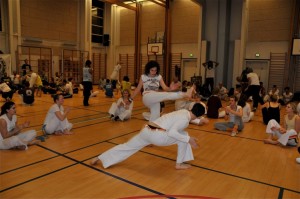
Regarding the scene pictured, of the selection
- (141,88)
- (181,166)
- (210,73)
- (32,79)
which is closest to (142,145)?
(181,166)

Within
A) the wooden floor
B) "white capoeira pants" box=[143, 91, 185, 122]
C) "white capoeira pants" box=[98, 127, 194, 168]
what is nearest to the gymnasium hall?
the wooden floor

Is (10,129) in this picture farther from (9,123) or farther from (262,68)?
(262,68)

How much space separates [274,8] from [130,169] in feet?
44.5

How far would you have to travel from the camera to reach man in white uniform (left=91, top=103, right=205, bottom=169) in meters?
3.40

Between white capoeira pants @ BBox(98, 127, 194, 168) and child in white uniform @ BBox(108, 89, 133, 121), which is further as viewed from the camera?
child in white uniform @ BBox(108, 89, 133, 121)

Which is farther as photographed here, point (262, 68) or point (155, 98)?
point (262, 68)

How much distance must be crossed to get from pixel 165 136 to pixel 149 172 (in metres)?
0.63

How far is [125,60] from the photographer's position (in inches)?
789

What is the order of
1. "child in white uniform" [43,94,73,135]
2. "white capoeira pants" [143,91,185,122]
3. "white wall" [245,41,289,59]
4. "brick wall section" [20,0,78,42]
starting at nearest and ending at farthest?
"white capoeira pants" [143,91,185,122] < "child in white uniform" [43,94,73,135] < "white wall" [245,41,289,59] < "brick wall section" [20,0,78,42]

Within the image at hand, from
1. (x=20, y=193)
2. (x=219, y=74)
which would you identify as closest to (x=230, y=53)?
(x=219, y=74)

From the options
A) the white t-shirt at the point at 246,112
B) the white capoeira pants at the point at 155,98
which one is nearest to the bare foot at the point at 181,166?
the white capoeira pants at the point at 155,98

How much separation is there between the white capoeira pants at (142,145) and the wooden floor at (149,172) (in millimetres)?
180

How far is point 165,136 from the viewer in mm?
3467

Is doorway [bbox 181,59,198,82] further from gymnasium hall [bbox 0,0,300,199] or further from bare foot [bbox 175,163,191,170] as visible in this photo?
bare foot [bbox 175,163,191,170]
